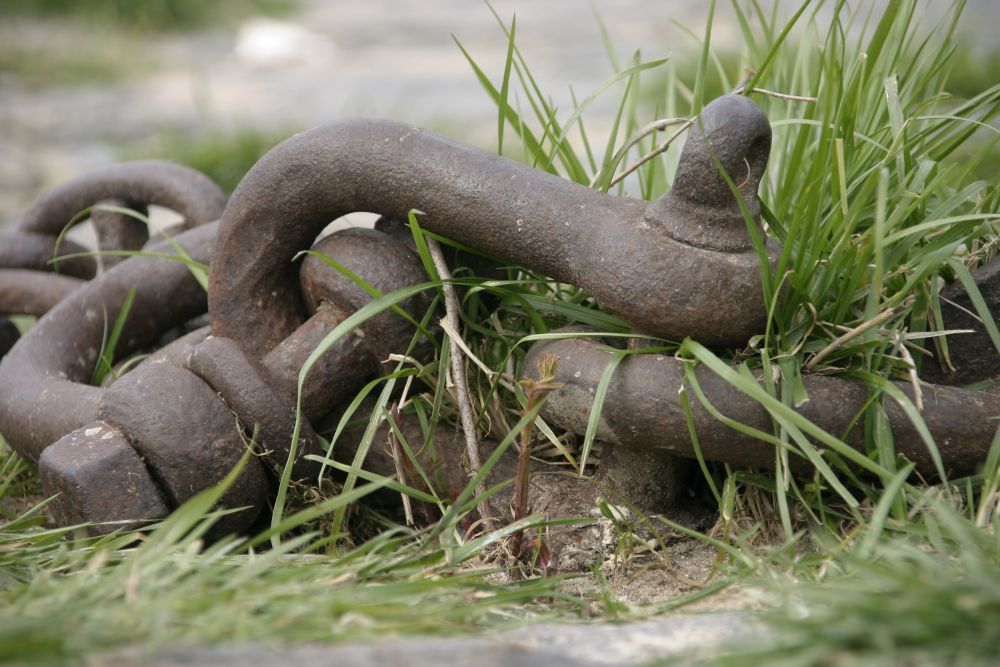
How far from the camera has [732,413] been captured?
5.09 ft

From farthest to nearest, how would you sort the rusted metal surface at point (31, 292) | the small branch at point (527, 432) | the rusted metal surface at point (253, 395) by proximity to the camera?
the rusted metal surface at point (31, 292), the rusted metal surface at point (253, 395), the small branch at point (527, 432)

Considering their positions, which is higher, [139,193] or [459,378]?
[139,193]

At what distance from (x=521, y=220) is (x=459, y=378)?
28 cm

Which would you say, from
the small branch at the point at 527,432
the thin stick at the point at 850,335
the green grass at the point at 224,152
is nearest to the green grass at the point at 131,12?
the green grass at the point at 224,152

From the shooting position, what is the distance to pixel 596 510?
1.74 m

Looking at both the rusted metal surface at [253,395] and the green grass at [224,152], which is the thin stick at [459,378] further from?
the green grass at [224,152]

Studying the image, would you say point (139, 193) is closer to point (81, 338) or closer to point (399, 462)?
point (81, 338)

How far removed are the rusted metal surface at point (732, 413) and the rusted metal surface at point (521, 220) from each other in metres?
0.09

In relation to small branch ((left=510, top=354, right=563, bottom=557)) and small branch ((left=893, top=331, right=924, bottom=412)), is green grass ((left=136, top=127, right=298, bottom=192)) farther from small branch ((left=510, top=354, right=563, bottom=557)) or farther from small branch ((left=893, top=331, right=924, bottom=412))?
small branch ((left=893, top=331, right=924, bottom=412))

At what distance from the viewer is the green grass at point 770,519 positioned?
106 cm

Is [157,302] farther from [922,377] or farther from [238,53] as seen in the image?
[238,53]

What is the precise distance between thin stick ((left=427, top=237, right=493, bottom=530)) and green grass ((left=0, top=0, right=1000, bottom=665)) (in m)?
0.03

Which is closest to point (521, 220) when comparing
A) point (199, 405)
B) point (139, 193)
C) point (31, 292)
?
point (199, 405)

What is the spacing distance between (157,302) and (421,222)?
69 cm
